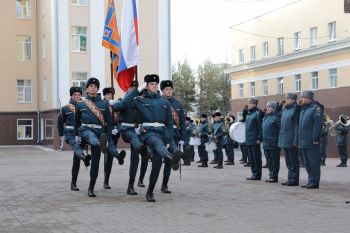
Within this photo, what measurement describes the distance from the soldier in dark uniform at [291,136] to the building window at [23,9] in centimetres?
3453

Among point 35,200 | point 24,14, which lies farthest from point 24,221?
point 24,14

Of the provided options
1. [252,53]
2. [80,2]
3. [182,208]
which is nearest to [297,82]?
[252,53]

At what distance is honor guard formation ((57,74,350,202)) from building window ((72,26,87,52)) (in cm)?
2541

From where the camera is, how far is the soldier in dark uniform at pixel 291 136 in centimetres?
1349

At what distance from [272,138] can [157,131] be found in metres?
4.65

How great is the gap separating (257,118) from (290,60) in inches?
1237

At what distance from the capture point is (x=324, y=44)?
41250mm

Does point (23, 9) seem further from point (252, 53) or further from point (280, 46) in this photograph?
point (280, 46)

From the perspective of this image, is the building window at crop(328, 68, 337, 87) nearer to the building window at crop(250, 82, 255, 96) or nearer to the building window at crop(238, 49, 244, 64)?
the building window at crop(250, 82, 255, 96)

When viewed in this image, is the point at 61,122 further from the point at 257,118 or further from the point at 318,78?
the point at 318,78

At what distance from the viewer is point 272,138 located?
47.5ft

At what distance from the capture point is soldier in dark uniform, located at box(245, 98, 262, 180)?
48.8ft

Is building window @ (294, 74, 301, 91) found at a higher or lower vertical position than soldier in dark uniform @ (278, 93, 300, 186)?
higher

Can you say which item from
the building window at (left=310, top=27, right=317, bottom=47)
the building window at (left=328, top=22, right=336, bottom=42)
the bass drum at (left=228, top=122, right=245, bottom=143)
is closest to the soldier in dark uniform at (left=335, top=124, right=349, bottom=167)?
the bass drum at (left=228, top=122, right=245, bottom=143)
